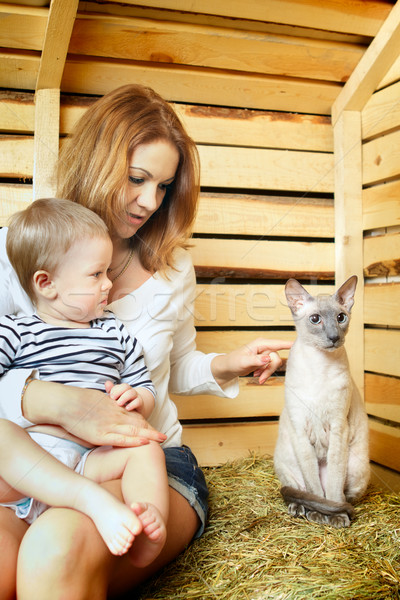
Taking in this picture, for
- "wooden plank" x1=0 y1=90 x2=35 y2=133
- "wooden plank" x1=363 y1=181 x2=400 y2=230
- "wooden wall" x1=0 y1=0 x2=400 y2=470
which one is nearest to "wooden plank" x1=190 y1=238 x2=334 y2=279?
"wooden wall" x1=0 y1=0 x2=400 y2=470

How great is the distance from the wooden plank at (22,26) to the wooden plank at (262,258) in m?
1.02

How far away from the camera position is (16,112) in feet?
7.15

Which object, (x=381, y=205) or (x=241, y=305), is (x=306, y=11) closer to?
(x=381, y=205)

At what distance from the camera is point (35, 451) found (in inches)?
48.6

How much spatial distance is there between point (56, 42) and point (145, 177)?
641 mm

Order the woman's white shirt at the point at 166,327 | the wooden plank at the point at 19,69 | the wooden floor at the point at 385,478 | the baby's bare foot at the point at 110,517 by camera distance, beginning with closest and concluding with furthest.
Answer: the baby's bare foot at the point at 110,517 → the woman's white shirt at the point at 166,327 → the wooden plank at the point at 19,69 → the wooden floor at the point at 385,478

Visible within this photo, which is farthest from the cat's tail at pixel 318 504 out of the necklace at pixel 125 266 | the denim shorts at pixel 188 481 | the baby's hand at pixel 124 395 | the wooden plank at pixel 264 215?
the wooden plank at pixel 264 215

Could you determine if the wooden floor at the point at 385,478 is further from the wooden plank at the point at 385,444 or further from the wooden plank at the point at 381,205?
the wooden plank at the point at 381,205

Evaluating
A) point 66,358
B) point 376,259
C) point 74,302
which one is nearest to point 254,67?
point 376,259

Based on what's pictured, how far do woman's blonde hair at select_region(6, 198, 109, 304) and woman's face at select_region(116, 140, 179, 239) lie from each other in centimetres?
21

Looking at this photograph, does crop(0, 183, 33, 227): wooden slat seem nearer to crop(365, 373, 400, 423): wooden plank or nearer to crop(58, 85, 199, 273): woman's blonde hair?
crop(58, 85, 199, 273): woman's blonde hair

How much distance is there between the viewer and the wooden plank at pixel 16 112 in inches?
85.6

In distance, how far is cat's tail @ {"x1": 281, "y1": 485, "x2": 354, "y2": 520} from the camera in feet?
5.68

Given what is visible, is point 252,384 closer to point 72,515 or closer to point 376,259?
point 376,259
